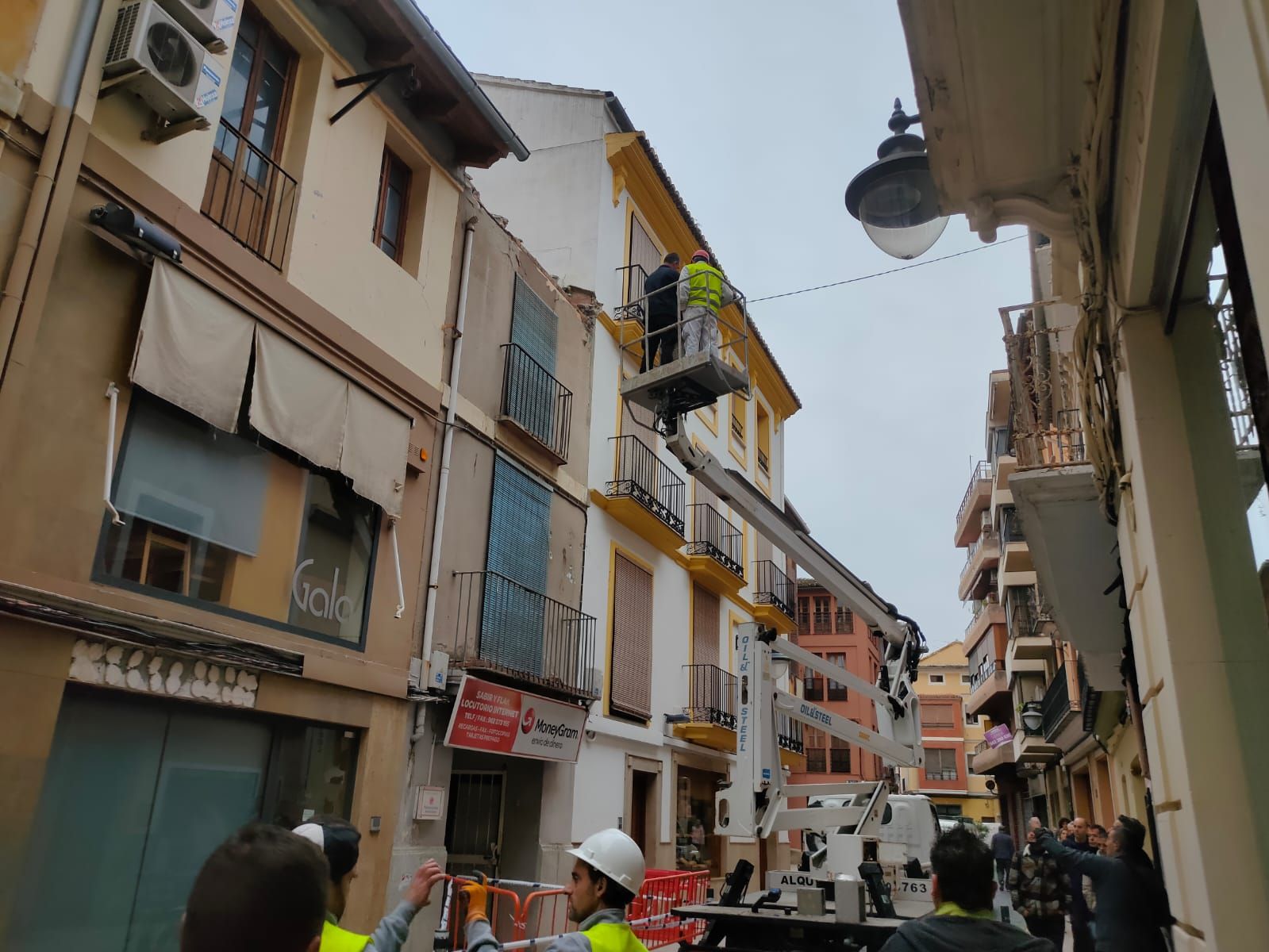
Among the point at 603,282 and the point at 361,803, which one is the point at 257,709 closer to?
the point at 361,803

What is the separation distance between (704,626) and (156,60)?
14858 millimetres

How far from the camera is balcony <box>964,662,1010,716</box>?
3728 centimetres

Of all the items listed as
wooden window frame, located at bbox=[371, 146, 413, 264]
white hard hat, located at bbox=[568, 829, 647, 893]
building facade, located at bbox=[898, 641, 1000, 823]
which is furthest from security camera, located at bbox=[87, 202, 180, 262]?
building facade, located at bbox=[898, 641, 1000, 823]

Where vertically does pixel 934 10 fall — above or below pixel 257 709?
above

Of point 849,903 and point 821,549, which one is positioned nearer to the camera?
point 849,903

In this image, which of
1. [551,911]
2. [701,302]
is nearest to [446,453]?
[701,302]

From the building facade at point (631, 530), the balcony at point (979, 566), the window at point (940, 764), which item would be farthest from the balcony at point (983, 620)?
the building facade at point (631, 530)

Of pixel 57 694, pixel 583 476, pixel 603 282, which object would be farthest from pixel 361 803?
pixel 603 282

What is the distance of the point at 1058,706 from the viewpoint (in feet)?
76.1

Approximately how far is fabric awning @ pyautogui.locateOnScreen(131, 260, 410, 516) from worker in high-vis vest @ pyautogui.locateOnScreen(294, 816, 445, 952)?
5163 mm

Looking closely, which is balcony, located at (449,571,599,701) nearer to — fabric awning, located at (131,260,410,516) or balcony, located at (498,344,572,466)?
fabric awning, located at (131,260,410,516)

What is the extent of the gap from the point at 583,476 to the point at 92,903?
946cm

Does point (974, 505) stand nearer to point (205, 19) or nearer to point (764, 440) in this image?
point (764, 440)

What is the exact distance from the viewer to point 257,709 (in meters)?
8.09
